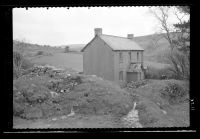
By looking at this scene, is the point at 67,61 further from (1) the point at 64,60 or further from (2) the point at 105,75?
(2) the point at 105,75

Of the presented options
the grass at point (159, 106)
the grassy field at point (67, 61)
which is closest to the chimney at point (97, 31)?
the grassy field at point (67, 61)

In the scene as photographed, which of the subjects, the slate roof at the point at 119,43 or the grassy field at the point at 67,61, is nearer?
the slate roof at the point at 119,43

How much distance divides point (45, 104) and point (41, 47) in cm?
489

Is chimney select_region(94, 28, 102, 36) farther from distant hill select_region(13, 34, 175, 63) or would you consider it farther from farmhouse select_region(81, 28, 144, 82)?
distant hill select_region(13, 34, 175, 63)

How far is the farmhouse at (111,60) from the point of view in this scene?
14711 mm

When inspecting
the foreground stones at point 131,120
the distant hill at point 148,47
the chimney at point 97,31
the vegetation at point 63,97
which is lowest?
the foreground stones at point 131,120

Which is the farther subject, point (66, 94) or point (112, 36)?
point (112, 36)

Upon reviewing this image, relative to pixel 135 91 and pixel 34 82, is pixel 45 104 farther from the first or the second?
pixel 135 91

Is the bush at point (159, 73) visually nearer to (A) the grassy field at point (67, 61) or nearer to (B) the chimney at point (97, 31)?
(A) the grassy field at point (67, 61)

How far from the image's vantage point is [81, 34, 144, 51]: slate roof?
15000 mm

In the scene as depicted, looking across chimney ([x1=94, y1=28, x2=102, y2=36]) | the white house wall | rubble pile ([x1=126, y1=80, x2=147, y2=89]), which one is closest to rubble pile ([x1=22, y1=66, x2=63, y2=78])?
the white house wall

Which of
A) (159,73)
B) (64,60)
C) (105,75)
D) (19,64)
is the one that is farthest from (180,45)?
(19,64)

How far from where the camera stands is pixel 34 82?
1402 cm

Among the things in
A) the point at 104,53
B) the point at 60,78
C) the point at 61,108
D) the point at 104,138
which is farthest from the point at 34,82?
the point at 104,138
